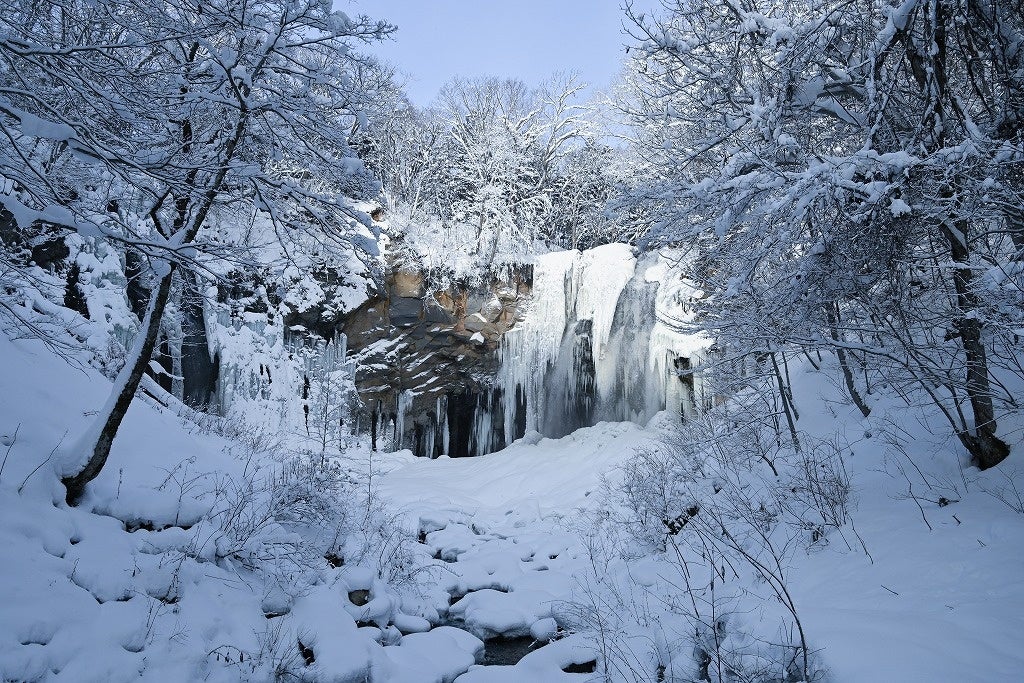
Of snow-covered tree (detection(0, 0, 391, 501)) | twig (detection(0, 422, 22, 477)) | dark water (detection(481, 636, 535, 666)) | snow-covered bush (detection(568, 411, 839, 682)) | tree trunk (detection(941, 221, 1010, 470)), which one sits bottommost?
dark water (detection(481, 636, 535, 666))

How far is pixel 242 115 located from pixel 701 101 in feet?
11.2

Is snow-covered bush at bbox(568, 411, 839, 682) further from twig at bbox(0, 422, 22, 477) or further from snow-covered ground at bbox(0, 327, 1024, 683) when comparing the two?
twig at bbox(0, 422, 22, 477)

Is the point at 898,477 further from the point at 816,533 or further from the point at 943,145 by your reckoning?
the point at 943,145

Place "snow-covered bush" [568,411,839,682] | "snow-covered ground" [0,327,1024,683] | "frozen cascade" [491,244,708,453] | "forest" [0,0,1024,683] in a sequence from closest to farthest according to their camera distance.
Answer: "snow-covered ground" [0,327,1024,683] < "forest" [0,0,1024,683] < "snow-covered bush" [568,411,839,682] < "frozen cascade" [491,244,708,453]

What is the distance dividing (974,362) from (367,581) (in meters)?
4.55

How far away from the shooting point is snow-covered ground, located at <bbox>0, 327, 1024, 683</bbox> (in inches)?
101

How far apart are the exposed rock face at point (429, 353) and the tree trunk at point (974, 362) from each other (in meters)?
11.0

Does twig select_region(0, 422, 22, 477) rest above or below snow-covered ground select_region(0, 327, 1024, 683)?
above

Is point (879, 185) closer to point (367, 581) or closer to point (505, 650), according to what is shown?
point (505, 650)

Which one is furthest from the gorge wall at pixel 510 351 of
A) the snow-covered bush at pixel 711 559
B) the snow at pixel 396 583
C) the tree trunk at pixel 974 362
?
the tree trunk at pixel 974 362

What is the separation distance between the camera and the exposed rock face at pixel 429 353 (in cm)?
1348

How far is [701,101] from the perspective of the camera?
455cm

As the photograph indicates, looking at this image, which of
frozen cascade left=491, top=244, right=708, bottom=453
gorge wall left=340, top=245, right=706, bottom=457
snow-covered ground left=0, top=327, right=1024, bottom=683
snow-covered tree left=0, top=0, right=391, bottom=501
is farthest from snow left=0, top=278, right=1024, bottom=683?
gorge wall left=340, top=245, right=706, bottom=457

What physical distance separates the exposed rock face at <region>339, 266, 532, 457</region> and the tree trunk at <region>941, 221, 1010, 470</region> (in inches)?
435
